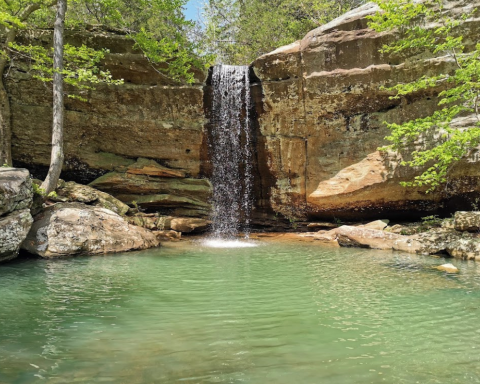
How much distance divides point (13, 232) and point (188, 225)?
23.9 feet

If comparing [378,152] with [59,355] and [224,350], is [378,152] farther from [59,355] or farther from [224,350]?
[59,355]

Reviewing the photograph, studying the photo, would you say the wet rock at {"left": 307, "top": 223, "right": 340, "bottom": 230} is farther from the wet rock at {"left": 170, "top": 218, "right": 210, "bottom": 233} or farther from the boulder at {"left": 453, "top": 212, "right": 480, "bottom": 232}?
the boulder at {"left": 453, "top": 212, "right": 480, "bottom": 232}

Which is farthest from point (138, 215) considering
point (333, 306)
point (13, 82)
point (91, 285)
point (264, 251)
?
point (333, 306)

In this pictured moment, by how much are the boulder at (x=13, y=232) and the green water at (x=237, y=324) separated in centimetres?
44

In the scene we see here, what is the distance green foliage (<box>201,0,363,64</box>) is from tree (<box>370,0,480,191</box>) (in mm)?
9928

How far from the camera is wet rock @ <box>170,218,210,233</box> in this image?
14571 millimetres

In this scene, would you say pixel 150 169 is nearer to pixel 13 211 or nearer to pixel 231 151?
pixel 231 151

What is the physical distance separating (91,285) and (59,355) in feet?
9.98

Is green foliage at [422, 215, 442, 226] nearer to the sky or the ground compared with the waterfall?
nearer to the ground

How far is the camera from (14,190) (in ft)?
28.4

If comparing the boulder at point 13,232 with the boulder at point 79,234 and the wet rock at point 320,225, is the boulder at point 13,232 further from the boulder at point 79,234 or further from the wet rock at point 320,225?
the wet rock at point 320,225

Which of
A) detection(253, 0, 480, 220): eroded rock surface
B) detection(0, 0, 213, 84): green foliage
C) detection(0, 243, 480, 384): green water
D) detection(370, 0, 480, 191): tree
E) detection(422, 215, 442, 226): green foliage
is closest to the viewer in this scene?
detection(0, 243, 480, 384): green water

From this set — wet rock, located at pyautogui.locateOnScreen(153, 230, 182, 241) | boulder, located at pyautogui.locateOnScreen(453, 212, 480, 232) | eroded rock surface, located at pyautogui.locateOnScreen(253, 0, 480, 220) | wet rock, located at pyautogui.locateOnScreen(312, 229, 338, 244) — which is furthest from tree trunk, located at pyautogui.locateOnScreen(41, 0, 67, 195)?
boulder, located at pyautogui.locateOnScreen(453, 212, 480, 232)

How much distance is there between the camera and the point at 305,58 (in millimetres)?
14094
